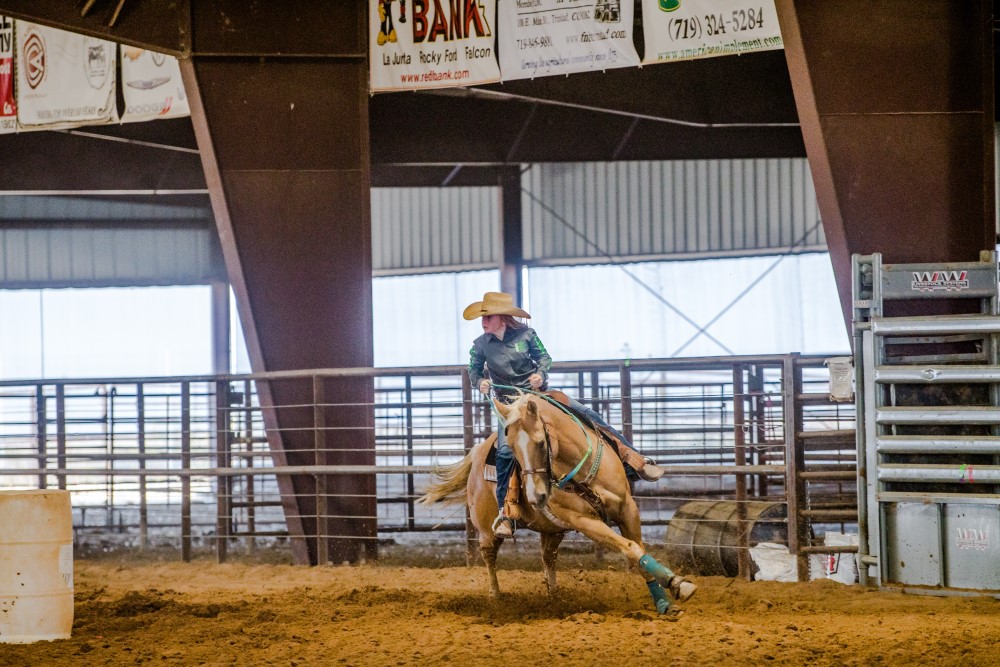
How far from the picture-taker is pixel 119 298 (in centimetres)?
2491

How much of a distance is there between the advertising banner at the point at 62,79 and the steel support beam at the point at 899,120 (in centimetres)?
787

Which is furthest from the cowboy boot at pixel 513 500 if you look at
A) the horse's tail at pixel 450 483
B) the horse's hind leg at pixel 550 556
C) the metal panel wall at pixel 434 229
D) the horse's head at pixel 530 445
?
the metal panel wall at pixel 434 229

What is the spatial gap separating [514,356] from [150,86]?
6.99 metres

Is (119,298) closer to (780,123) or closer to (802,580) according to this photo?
(780,123)

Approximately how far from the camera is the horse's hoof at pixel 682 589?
20.8ft

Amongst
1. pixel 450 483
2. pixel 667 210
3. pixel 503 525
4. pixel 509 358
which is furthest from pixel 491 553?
pixel 667 210

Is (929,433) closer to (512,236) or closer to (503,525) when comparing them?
(503,525)

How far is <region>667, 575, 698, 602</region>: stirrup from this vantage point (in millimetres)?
6344

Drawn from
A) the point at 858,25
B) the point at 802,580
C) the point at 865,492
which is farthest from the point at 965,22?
the point at 802,580

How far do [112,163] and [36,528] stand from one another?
39.0ft

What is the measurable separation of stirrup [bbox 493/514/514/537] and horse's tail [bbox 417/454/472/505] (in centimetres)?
108

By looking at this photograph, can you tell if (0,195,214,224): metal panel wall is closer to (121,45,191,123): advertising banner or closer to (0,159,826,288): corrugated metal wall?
(0,159,826,288): corrugated metal wall

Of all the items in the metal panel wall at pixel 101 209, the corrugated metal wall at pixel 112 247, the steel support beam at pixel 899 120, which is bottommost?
the steel support beam at pixel 899 120

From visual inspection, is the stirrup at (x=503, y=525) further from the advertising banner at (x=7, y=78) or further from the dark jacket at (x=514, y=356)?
the advertising banner at (x=7, y=78)
